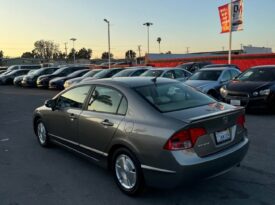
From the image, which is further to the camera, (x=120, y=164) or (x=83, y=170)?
(x=83, y=170)

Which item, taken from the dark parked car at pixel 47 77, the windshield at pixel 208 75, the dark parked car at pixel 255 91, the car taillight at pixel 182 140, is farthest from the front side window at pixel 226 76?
the dark parked car at pixel 47 77

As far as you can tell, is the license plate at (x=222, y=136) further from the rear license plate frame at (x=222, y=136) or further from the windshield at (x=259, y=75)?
the windshield at (x=259, y=75)

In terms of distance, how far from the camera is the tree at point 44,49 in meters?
135

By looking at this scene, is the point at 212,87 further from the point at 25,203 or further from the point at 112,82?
the point at 25,203

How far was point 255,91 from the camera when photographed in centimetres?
1045

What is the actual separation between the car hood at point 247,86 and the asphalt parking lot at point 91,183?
11.9 feet

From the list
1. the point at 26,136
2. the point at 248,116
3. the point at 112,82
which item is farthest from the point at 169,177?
the point at 248,116

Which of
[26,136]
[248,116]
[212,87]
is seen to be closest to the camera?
[26,136]

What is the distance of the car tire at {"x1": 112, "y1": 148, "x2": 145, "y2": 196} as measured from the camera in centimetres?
439

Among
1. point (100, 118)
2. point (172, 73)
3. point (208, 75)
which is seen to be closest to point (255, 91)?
point (208, 75)

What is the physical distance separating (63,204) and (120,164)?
890mm

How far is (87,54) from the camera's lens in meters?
146

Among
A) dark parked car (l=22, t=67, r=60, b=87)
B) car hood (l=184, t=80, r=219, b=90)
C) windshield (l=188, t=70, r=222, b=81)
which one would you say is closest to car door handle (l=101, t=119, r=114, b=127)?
car hood (l=184, t=80, r=219, b=90)

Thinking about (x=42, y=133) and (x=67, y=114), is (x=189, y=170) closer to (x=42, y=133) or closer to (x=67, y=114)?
(x=67, y=114)
